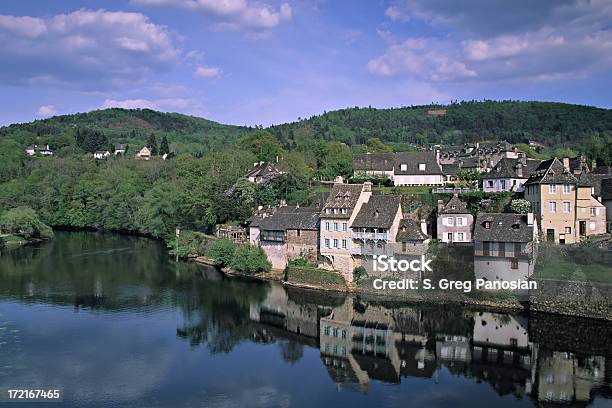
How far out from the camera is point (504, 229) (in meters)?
44.7

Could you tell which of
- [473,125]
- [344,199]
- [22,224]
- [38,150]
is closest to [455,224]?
[344,199]

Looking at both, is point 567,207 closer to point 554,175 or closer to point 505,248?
point 554,175

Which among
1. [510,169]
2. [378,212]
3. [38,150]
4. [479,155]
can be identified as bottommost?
[378,212]

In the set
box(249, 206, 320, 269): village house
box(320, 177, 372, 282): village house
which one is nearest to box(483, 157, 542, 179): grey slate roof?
box(320, 177, 372, 282): village house

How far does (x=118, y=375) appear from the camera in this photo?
1232 inches

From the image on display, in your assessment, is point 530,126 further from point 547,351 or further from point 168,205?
point 547,351

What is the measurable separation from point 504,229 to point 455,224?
254 inches

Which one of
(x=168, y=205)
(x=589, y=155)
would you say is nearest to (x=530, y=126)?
(x=589, y=155)

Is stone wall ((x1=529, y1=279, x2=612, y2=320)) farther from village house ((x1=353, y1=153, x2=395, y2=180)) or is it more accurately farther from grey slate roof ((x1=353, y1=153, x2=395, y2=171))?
grey slate roof ((x1=353, y1=153, x2=395, y2=171))

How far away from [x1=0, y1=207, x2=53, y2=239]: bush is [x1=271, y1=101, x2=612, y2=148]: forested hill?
69.0 meters

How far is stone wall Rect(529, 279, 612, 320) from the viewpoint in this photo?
125 ft

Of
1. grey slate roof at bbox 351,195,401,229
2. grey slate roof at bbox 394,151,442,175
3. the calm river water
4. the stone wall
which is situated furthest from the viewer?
grey slate roof at bbox 394,151,442,175

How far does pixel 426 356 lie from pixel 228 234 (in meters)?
35.7

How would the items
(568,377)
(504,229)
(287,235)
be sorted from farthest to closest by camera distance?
(287,235), (504,229), (568,377)
